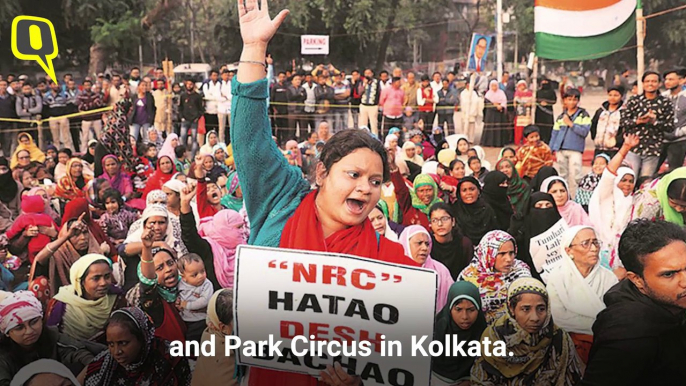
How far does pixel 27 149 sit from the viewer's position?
3.25 metres

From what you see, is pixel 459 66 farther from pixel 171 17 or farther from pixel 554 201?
pixel 171 17

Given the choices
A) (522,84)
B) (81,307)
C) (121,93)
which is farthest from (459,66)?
(81,307)

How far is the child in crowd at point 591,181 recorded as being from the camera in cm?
316

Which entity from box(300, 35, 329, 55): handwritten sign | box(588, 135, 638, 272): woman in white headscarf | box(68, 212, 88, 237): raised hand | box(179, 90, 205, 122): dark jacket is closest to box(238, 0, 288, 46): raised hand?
box(300, 35, 329, 55): handwritten sign

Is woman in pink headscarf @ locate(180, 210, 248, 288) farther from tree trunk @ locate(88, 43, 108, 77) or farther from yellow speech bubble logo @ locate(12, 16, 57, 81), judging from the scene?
yellow speech bubble logo @ locate(12, 16, 57, 81)

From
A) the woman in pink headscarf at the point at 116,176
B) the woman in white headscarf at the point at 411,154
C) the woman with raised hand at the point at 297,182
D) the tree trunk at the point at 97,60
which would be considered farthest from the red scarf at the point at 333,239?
the tree trunk at the point at 97,60

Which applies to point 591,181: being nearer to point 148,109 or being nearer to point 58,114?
point 148,109

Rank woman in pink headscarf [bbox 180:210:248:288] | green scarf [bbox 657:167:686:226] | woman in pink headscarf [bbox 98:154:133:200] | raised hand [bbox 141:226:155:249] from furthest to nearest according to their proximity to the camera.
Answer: woman in pink headscarf [bbox 98:154:133:200] → raised hand [bbox 141:226:155:249] → woman in pink headscarf [bbox 180:210:248:288] → green scarf [bbox 657:167:686:226]

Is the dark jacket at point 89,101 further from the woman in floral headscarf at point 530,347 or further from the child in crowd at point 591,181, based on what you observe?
the child in crowd at point 591,181

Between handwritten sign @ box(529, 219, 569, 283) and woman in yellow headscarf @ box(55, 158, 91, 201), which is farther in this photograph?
woman in yellow headscarf @ box(55, 158, 91, 201)

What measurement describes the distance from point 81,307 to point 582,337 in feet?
6.62

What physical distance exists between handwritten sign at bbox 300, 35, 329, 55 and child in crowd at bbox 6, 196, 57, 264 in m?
1.28

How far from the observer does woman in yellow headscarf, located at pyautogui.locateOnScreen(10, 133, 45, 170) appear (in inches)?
127

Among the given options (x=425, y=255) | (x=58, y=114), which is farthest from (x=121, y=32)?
(x=425, y=255)
